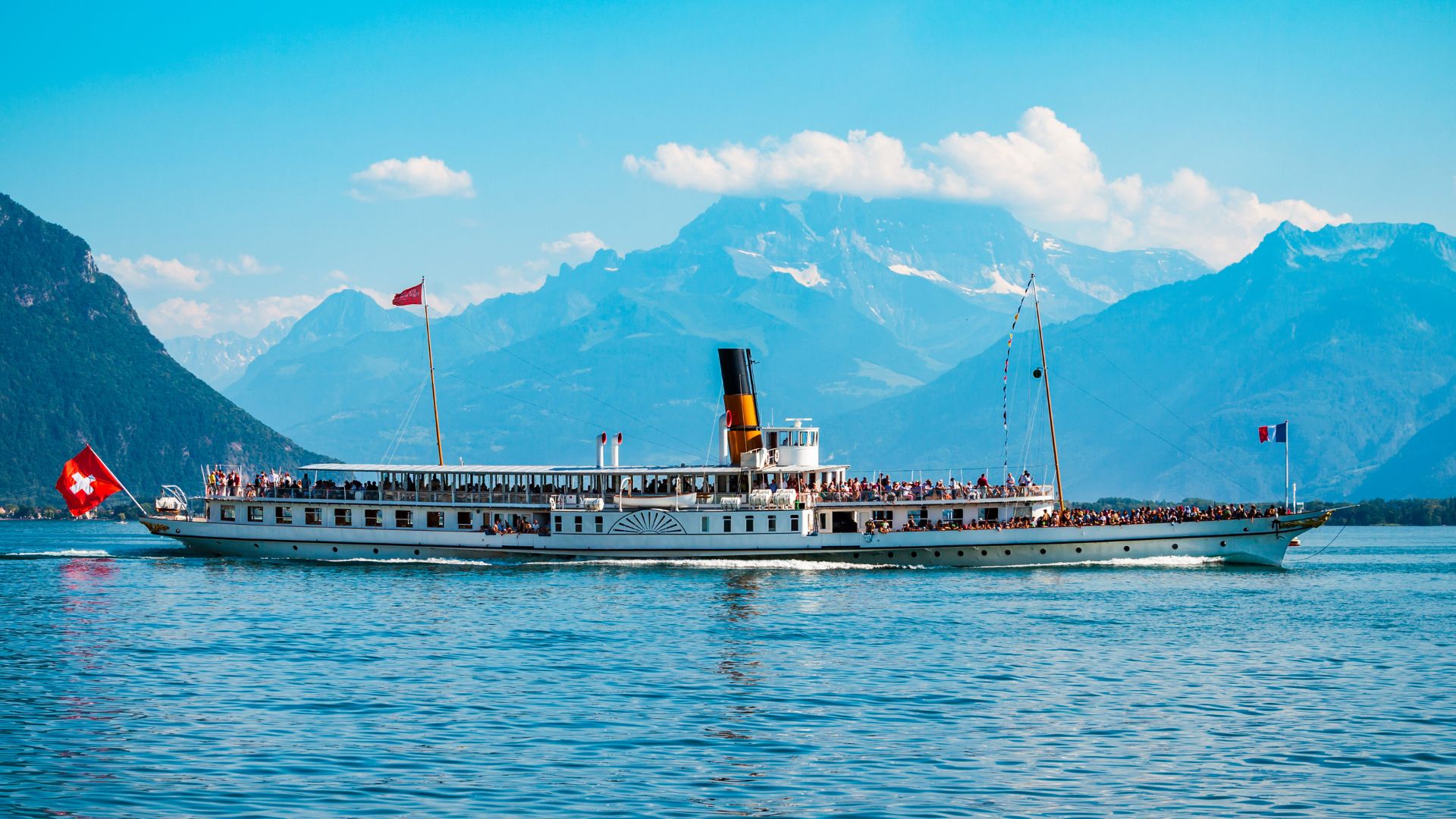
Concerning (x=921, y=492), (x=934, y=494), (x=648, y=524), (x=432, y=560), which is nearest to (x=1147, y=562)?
(x=934, y=494)

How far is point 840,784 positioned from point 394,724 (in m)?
10.7

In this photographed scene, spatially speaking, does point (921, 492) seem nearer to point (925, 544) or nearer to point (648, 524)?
point (925, 544)

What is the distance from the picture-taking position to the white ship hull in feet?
236

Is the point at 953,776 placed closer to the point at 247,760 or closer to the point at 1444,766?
the point at 1444,766

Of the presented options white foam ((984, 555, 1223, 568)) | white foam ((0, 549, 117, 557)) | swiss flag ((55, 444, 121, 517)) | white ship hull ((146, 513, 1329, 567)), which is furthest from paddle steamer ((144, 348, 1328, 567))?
white foam ((0, 549, 117, 557))

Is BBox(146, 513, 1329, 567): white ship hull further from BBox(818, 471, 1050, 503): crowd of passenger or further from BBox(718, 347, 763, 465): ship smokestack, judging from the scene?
BBox(718, 347, 763, 465): ship smokestack

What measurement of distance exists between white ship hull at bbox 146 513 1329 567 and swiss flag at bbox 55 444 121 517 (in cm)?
1475

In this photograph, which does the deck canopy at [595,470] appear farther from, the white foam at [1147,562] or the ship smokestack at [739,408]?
the white foam at [1147,562]

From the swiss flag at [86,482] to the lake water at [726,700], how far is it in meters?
12.6

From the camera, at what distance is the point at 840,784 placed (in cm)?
2786

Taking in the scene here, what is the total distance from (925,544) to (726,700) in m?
37.3

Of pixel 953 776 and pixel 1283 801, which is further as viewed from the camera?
pixel 953 776

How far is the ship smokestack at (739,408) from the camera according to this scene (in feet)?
245

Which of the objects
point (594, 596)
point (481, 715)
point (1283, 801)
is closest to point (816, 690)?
point (481, 715)
